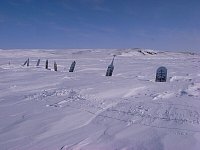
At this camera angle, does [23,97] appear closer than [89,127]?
No

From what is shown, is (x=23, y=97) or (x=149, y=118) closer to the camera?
(x=149, y=118)

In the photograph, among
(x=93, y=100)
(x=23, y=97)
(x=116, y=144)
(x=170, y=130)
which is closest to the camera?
(x=116, y=144)

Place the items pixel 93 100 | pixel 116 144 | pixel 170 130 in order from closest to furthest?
1. pixel 116 144
2. pixel 170 130
3. pixel 93 100

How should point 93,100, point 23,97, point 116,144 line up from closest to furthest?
1. point 116,144
2. point 93,100
3. point 23,97

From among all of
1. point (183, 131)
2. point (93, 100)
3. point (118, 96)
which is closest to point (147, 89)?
point (118, 96)

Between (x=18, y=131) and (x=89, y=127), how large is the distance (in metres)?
1.35

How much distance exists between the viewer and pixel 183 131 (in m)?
5.34

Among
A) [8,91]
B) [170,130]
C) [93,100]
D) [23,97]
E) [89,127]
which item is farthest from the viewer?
[8,91]

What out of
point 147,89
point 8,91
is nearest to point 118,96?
point 147,89

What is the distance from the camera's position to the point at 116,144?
504cm

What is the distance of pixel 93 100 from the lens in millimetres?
8164

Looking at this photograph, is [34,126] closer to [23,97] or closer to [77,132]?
[77,132]

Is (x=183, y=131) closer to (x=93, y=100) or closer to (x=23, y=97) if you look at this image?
(x=93, y=100)

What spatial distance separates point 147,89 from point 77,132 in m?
4.31
